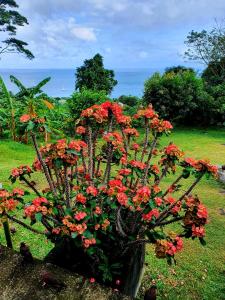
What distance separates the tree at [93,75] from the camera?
82.4 ft

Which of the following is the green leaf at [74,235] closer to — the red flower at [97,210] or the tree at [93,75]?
the red flower at [97,210]

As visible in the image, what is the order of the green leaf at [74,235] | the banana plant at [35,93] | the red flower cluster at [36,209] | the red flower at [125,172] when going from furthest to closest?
the banana plant at [35,93] → the red flower at [125,172] → the red flower cluster at [36,209] → the green leaf at [74,235]

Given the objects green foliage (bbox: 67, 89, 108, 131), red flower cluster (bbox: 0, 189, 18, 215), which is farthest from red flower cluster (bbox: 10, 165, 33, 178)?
green foliage (bbox: 67, 89, 108, 131)

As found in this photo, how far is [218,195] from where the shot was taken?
7992 mm

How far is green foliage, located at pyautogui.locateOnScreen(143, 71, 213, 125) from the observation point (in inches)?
669

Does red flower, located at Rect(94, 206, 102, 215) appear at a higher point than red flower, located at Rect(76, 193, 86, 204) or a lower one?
lower

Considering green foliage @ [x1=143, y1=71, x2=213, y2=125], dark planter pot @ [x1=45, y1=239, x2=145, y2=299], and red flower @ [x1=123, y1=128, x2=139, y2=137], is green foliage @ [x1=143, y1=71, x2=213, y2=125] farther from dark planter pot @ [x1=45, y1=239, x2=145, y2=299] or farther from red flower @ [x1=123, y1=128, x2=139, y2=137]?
dark planter pot @ [x1=45, y1=239, x2=145, y2=299]

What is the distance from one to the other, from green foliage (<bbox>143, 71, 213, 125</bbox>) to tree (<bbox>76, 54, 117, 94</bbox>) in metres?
8.06

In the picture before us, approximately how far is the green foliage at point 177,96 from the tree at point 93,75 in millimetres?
8062

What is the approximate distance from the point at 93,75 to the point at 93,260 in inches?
884

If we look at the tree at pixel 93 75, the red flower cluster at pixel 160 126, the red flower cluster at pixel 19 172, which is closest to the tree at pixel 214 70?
the tree at pixel 93 75

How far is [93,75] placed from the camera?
82.3 feet

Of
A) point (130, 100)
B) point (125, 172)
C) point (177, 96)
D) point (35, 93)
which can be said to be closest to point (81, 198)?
point (125, 172)

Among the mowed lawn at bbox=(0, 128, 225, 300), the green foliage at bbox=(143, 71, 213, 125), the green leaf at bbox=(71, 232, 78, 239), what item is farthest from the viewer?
the green foliage at bbox=(143, 71, 213, 125)
